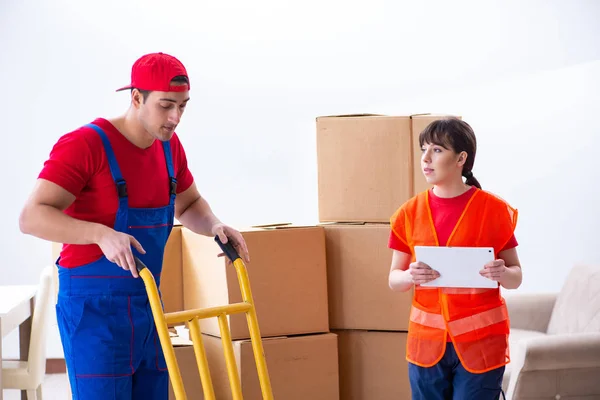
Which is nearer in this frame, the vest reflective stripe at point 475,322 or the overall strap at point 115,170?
the overall strap at point 115,170

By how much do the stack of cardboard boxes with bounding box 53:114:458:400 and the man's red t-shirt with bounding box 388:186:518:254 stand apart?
2.98 ft

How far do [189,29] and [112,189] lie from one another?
9.51 ft

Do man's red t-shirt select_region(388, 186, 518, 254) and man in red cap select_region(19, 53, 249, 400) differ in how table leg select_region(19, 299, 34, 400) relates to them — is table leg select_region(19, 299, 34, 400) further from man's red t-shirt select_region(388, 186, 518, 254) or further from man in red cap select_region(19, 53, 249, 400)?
man's red t-shirt select_region(388, 186, 518, 254)

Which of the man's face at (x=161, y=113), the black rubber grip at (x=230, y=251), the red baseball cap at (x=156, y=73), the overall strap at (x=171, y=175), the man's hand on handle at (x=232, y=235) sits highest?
the red baseball cap at (x=156, y=73)

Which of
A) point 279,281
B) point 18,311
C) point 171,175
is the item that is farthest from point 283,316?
point 171,175

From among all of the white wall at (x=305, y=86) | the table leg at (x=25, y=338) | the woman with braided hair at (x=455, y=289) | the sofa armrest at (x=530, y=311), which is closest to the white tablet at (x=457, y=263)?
the woman with braided hair at (x=455, y=289)

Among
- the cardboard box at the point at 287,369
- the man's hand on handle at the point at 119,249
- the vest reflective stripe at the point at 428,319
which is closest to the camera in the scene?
the man's hand on handle at the point at 119,249

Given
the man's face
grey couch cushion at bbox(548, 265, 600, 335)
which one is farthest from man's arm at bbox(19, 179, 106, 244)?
grey couch cushion at bbox(548, 265, 600, 335)

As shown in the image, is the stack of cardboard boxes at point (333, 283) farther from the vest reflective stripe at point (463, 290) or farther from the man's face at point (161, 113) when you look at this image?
the man's face at point (161, 113)

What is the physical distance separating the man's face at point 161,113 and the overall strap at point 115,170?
0.10 metres

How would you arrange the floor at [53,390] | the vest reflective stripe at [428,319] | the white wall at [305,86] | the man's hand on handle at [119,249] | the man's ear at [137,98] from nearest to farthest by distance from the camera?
the man's hand on handle at [119,249] → the man's ear at [137,98] → the vest reflective stripe at [428,319] → the floor at [53,390] → the white wall at [305,86]

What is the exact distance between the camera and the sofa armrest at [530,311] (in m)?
3.93

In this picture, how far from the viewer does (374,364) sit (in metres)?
3.24

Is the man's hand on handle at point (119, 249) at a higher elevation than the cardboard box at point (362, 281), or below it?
higher
